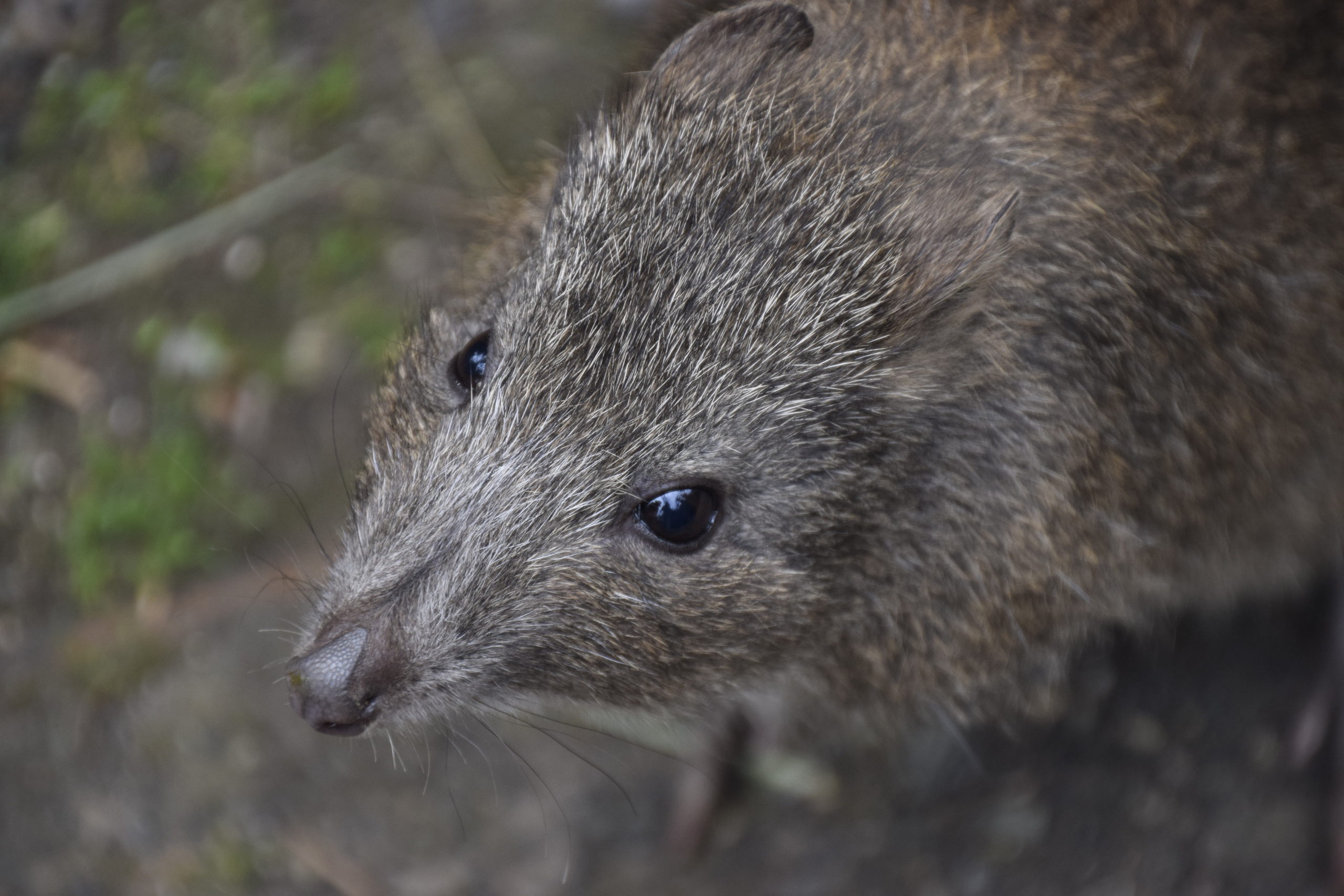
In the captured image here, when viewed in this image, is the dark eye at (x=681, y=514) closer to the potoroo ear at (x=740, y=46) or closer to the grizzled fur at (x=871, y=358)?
the grizzled fur at (x=871, y=358)

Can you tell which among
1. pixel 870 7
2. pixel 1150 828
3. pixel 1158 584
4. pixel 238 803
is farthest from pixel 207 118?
pixel 1150 828

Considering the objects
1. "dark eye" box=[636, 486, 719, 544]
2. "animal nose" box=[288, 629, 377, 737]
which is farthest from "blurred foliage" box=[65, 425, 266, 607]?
"dark eye" box=[636, 486, 719, 544]

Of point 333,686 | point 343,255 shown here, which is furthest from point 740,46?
point 343,255

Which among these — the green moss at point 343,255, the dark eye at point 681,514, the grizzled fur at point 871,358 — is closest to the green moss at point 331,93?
the green moss at point 343,255

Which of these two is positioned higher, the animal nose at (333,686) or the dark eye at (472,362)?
the dark eye at (472,362)

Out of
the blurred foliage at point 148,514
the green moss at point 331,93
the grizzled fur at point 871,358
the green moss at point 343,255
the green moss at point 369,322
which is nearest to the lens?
the grizzled fur at point 871,358

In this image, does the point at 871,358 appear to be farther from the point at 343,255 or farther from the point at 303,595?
the point at 343,255

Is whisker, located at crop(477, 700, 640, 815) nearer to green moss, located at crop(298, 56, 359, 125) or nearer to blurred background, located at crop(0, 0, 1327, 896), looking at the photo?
blurred background, located at crop(0, 0, 1327, 896)
